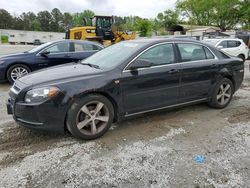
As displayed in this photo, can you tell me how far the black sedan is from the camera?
3252 millimetres

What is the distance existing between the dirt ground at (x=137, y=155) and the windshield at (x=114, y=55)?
112 centimetres

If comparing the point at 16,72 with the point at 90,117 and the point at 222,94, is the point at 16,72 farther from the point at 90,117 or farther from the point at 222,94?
the point at 222,94

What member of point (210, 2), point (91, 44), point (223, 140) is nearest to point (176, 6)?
point (210, 2)

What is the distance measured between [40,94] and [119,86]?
117 centimetres

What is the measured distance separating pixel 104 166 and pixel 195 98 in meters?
2.49

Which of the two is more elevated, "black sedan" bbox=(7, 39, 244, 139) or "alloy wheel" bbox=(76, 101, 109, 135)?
"black sedan" bbox=(7, 39, 244, 139)

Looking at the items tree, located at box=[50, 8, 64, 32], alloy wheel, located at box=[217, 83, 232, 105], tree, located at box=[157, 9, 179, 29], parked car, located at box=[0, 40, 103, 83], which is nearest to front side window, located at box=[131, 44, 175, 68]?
alloy wheel, located at box=[217, 83, 232, 105]

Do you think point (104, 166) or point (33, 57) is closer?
point (104, 166)

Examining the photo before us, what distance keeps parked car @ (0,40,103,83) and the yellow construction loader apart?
8.21 metres

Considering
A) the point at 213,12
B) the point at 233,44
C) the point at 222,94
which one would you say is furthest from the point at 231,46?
the point at 213,12

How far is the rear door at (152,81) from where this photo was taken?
12.2ft

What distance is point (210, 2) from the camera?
48844 millimetres

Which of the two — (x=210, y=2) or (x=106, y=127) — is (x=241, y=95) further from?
(x=210, y=2)

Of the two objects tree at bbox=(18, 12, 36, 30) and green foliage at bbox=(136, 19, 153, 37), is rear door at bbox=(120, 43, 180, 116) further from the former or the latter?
tree at bbox=(18, 12, 36, 30)
